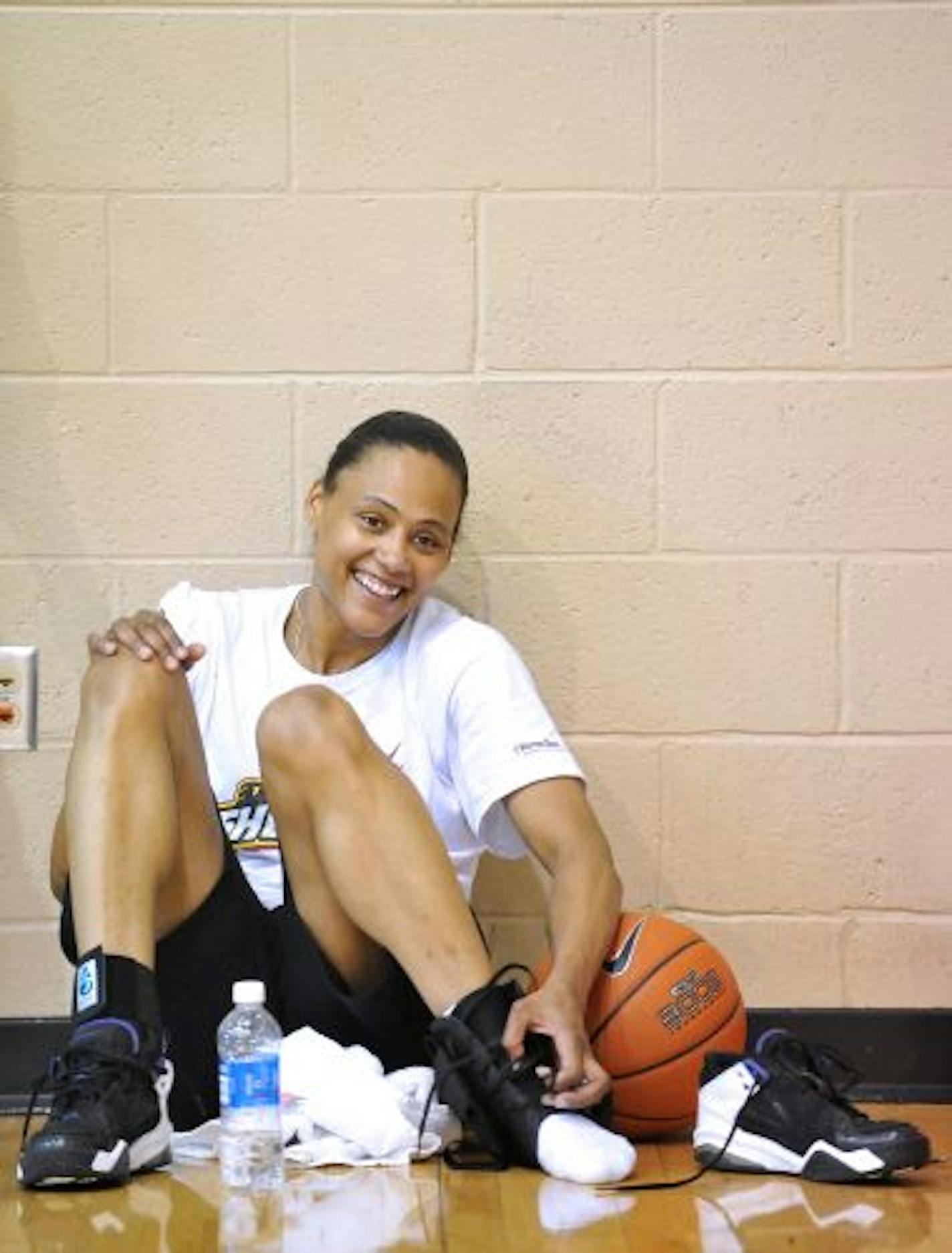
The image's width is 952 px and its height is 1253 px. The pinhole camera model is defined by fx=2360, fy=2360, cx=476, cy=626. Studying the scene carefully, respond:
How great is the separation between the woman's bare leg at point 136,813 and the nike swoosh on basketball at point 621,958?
506 mm

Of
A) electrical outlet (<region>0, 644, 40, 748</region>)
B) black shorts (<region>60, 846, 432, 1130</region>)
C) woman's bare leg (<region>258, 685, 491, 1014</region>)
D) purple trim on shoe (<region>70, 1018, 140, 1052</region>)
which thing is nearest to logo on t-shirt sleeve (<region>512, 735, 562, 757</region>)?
woman's bare leg (<region>258, 685, 491, 1014</region>)

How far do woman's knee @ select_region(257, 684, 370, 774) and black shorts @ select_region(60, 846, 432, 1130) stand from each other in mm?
182

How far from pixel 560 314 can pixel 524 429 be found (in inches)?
7.0

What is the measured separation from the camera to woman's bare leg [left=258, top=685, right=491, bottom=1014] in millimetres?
2869

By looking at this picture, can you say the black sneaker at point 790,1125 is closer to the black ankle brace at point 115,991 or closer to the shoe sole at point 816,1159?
the shoe sole at point 816,1159

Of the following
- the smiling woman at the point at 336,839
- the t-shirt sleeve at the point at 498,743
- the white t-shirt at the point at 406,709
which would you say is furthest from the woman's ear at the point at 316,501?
the t-shirt sleeve at the point at 498,743

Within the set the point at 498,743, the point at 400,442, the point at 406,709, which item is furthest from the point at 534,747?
the point at 400,442

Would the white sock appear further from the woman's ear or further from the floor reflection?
the woman's ear

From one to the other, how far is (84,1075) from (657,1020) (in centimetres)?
73

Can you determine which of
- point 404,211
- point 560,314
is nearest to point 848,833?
point 560,314

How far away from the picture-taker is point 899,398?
11.6ft

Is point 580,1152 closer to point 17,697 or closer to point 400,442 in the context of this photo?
point 400,442

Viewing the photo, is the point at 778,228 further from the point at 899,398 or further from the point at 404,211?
the point at 404,211

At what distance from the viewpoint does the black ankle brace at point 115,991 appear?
108 inches
